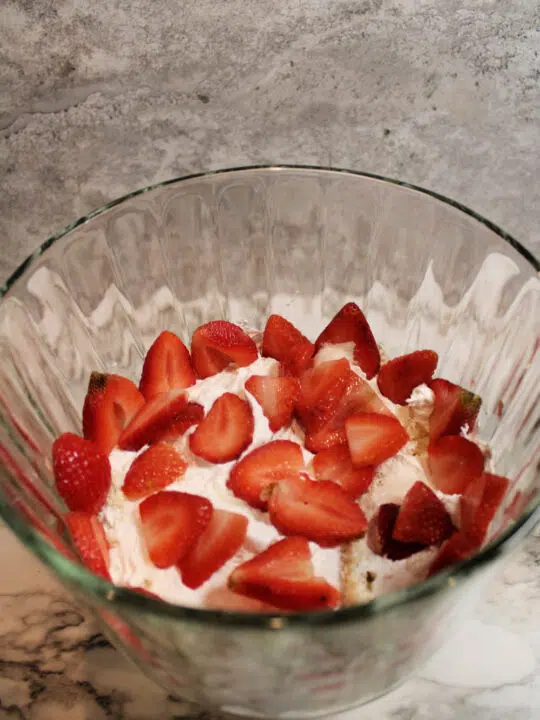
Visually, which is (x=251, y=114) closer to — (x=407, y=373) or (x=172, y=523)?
(x=407, y=373)

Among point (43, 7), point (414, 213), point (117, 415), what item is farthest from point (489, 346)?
point (43, 7)

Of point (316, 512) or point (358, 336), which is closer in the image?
point (316, 512)

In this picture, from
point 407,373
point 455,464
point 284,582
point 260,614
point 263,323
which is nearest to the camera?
point 260,614

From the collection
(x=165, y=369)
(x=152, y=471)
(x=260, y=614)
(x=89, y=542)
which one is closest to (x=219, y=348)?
(x=165, y=369)

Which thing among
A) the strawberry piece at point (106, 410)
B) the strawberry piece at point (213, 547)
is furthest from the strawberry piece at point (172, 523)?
the strawberry piece at point (106, 410)

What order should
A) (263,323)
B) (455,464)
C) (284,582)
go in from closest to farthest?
(284,582) → (455,464) → (263,323)

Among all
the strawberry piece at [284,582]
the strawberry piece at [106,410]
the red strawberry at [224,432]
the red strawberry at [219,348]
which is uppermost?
the red strawberry at [219,348]

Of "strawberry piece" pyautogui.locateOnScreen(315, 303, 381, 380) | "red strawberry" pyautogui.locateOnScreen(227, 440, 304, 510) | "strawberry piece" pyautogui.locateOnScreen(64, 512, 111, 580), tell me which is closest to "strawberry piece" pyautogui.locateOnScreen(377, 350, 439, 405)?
"strawberry piece" pyautogui.locateOnScreen(315, 303, 381, 380)

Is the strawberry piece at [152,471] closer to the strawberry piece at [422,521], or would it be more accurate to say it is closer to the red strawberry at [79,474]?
the red strawberry at [79,474]
